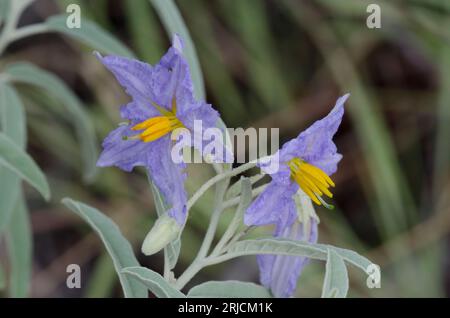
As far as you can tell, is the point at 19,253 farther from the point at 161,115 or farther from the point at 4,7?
the point at 161,115

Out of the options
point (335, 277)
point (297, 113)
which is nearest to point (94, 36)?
point (335, 277)

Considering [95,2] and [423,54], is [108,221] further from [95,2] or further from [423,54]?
[423,54]

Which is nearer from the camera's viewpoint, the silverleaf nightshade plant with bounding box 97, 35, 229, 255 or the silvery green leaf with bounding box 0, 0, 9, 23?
the silverleaf nightshade plant with bounding box 97, 35, 229, 255

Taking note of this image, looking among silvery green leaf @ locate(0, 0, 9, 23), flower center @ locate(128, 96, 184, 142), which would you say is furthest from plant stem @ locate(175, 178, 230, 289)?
silvery green leaf @ locate(0, 0, 9, 23)

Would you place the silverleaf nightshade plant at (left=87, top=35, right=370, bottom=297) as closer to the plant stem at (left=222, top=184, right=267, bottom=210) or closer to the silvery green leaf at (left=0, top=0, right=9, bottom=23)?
the plant stem at (left=222, top=184, right=267, bottom=210)

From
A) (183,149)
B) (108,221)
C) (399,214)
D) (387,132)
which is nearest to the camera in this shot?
(183,149)
